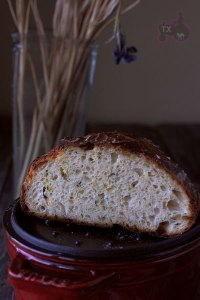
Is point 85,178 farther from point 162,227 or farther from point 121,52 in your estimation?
point 121,52

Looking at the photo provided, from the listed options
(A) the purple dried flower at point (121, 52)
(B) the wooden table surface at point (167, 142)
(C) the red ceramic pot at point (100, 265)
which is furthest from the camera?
(B) the wooden table surface at point (167, 142)

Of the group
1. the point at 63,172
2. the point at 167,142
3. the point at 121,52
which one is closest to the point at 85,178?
the point at 63,172

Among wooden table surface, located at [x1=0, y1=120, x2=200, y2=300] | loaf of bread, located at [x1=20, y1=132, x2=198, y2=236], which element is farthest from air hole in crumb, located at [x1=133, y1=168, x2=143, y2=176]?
wooden table surface, located at [x1=0, y1=120, x2=200, y2=300]

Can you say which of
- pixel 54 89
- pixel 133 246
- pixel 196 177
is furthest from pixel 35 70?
pixel 133 246

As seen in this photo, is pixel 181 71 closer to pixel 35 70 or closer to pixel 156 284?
pixel 35 70

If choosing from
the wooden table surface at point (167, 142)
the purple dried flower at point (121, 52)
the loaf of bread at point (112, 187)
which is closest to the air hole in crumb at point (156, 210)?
the loaf of bread at point (112, 187)

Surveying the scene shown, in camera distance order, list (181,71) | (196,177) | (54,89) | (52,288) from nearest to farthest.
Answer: (52,288) < (54,89) < (196,177) < (181,71)

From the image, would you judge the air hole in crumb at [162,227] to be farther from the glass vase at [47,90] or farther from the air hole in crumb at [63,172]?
the glass vase at [47,90]
